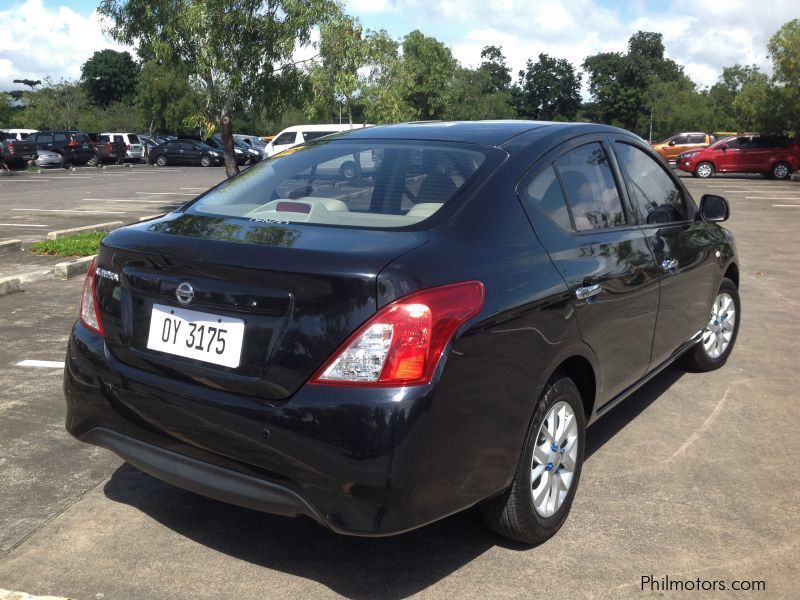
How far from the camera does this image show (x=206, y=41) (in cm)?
1208

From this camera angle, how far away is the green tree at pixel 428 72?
4594cm

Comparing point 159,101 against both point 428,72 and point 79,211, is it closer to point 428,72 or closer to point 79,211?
point 428,72

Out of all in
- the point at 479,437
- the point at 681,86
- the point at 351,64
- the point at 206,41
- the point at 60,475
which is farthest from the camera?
the point at 681,86

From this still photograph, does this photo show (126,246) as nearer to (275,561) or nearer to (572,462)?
(275,561)

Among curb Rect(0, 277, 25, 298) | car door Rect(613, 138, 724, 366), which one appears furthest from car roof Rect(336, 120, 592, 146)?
curb Rect(0, 277, 25, 298)

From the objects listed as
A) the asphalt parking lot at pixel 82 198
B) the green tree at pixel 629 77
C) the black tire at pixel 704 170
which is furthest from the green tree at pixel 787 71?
the green tree at pixel 629 77

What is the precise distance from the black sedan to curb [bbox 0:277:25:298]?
4.86 meters

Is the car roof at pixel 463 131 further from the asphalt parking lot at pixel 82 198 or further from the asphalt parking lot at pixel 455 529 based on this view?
the asphalt parking lot at pixel 82 198

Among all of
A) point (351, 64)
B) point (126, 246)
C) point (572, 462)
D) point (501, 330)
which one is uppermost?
point (351, 64)

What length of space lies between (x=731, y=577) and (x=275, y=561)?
169 centimetres

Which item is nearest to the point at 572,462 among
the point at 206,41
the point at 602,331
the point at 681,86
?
the point at 602,331

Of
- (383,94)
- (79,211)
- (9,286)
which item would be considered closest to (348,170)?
(9,286)

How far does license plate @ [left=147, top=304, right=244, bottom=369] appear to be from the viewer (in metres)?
2.80

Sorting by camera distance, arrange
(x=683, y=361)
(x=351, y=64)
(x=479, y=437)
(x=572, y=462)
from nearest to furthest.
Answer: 1. (x=479, y=437)
2. (x=572, y=462)
3. (x=683, y=361)
4. (x=351, y=64)
